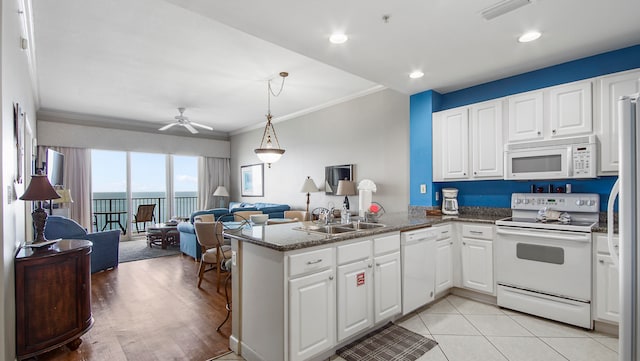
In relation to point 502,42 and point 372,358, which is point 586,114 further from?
point 372,358

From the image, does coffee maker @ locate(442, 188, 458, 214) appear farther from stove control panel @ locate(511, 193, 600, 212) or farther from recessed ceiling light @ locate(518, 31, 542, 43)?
recessed ceiling light @ locate(518, 31, 542, 43)

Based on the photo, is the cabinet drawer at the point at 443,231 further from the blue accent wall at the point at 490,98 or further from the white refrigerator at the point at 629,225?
the white refrigerator at the point at 629,225

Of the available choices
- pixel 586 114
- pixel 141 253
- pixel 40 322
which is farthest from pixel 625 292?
pixel 141 253

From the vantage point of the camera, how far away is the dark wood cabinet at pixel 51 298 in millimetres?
2117

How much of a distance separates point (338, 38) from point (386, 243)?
184cm

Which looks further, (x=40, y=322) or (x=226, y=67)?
(x=226, y=67)

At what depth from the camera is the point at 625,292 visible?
153cm

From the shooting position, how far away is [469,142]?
3.67 meters

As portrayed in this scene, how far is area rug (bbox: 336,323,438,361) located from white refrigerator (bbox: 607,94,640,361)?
1231 mm

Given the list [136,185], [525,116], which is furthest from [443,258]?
[136,185]

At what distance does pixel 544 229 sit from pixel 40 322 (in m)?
4.27

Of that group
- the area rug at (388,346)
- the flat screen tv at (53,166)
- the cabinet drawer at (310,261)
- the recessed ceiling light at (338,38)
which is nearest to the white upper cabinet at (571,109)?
the recessed ceiling light at (338,38)

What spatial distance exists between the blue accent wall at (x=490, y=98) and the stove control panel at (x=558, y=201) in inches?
5.9

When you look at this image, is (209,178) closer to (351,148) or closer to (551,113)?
(351,148)
